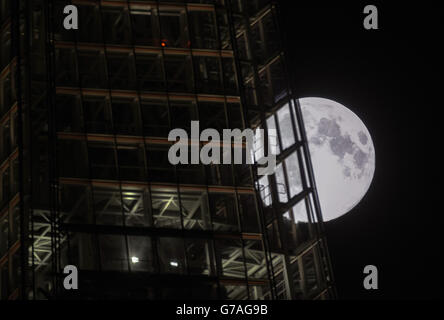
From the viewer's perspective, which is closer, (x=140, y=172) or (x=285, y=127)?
(x=140, y=172)

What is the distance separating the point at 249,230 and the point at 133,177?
8.08m

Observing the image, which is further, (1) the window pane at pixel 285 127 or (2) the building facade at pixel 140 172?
(1) the window pane at pixel 285 127

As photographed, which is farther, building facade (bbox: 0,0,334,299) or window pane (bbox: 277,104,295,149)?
window pane (bbox: 277,104,295,149)

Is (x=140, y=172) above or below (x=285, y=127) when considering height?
below

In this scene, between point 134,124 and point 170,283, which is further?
point 134,124

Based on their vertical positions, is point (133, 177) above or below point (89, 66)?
below

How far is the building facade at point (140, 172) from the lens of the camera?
7725 cm

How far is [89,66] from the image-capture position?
279ft

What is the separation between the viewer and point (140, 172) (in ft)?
264

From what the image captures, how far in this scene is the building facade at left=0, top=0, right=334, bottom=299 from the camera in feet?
253
